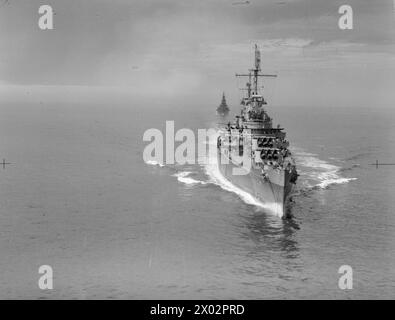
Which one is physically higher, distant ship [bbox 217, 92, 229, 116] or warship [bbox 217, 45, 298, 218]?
distant ship [bbox 217, 92, 229, 116]

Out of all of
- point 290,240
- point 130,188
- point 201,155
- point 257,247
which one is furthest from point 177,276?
point 201,155

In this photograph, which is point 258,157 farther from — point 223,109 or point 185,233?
point 223,109

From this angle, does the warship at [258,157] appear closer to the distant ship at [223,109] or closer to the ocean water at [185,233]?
the ocean water at [185,233]

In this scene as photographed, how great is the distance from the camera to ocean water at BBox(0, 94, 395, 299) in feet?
95.0

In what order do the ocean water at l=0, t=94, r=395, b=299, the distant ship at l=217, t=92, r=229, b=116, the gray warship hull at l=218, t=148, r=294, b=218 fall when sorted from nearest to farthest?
the ocean water at l=0, t=94, r=395, b=299
the gray warship hull at l=218, t=148, r=294, b=218
the distant ship at l=217, t=92, r=229, b=116

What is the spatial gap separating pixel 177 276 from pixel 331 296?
9.62 m

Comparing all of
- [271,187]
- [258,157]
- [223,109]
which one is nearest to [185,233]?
[271,187]

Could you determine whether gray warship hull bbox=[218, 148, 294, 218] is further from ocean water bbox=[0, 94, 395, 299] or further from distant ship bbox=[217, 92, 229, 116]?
→ distant ship bbox=[217, 92, 229, 116]

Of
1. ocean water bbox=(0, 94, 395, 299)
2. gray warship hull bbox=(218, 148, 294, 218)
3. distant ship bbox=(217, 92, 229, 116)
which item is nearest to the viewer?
ocean water bbox=(0, 94, 395, 299)

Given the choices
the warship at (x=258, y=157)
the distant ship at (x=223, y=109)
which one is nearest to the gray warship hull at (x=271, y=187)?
the warship at (x=258, y=157)

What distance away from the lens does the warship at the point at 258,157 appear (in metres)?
43.0

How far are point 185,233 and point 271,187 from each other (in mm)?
10356

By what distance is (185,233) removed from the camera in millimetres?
37812

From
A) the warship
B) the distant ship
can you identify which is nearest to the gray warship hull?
the warship
